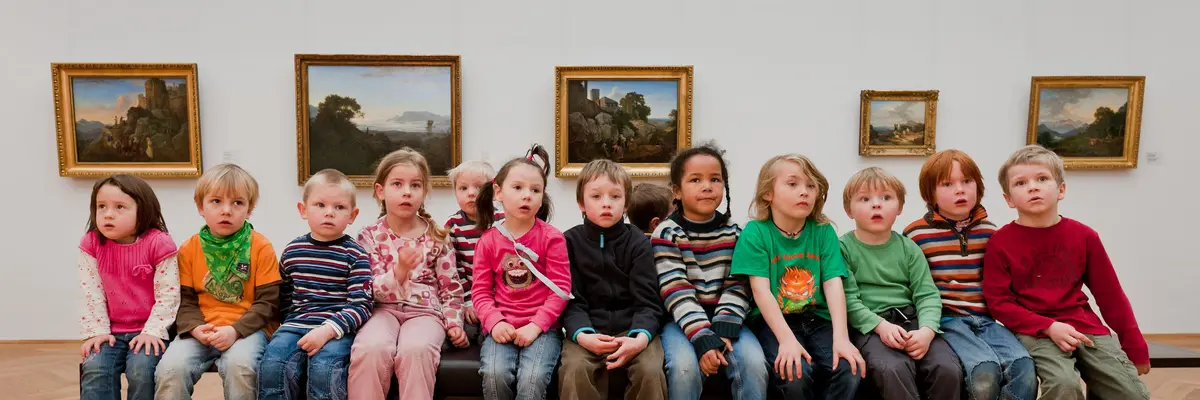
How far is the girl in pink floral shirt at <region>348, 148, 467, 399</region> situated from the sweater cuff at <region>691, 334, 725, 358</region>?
1.13 meters

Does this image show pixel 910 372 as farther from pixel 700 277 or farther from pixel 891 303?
pixel 700 277

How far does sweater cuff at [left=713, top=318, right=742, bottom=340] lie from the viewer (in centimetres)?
268

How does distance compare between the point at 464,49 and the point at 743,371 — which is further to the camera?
the point at 464,49

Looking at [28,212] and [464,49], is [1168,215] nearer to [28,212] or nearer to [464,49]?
[464,49]

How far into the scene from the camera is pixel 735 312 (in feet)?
9.04

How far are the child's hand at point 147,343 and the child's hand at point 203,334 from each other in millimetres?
167

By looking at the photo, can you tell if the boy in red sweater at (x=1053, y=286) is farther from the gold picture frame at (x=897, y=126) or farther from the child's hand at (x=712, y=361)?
the gold picture frame at (x=897, y=126)

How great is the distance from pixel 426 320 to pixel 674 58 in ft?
11.1

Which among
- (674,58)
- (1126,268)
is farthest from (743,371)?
(1126,268)

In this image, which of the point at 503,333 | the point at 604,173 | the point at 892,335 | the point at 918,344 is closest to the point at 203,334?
the point at 503,333

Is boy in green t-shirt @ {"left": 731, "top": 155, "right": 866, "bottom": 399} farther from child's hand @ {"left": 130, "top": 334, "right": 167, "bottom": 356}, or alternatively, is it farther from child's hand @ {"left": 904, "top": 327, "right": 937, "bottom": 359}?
child's hand @ {"left": 130, "top": 334, "right": 167, "bottom": 356}

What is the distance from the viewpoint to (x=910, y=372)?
2.55 meters

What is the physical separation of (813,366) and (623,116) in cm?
302

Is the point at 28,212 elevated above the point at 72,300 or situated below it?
above
